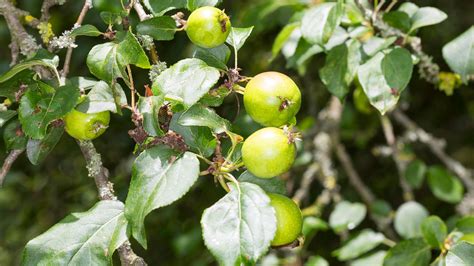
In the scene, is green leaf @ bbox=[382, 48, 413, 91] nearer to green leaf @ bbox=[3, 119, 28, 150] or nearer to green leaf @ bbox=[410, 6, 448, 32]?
green leaf @ bbox=[410, 6, 448, 32]

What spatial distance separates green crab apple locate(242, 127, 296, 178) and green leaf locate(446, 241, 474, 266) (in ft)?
1.13

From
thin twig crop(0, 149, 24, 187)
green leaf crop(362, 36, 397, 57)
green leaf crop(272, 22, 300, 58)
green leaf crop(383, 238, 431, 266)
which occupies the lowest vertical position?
green leaf crop(383, 238, 431, 266)

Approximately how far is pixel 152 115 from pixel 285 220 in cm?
27

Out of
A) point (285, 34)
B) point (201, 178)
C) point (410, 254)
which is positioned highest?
point (285, 34)

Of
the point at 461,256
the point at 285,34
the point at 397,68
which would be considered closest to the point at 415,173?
the point at 285,34

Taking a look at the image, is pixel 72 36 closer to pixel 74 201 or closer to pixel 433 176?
pixel 433 176

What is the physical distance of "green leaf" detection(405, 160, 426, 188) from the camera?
Answer: 2305 millimetres

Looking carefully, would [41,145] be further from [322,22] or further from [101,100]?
[322,22]

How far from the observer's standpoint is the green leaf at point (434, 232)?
1645 mm

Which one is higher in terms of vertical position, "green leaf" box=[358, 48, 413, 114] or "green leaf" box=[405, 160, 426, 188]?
"green leaf" box=[358, 48, 413, 114]

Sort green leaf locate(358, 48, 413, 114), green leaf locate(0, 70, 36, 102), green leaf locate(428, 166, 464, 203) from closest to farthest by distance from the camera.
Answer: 1. green leaf locate(0, 70, 36, 102)
2. green leaf locate(358, 48, 413, 114)
3. green leaf locate(428, 166, 464, 203)

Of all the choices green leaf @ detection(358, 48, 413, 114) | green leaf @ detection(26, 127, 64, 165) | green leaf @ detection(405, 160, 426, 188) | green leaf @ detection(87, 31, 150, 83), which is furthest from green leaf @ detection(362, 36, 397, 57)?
green leaf @ detection(405, 160, 426, 188)

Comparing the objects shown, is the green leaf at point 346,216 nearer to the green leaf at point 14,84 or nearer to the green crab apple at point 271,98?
the green crab apple at point 271,98

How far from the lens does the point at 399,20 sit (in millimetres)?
1627
